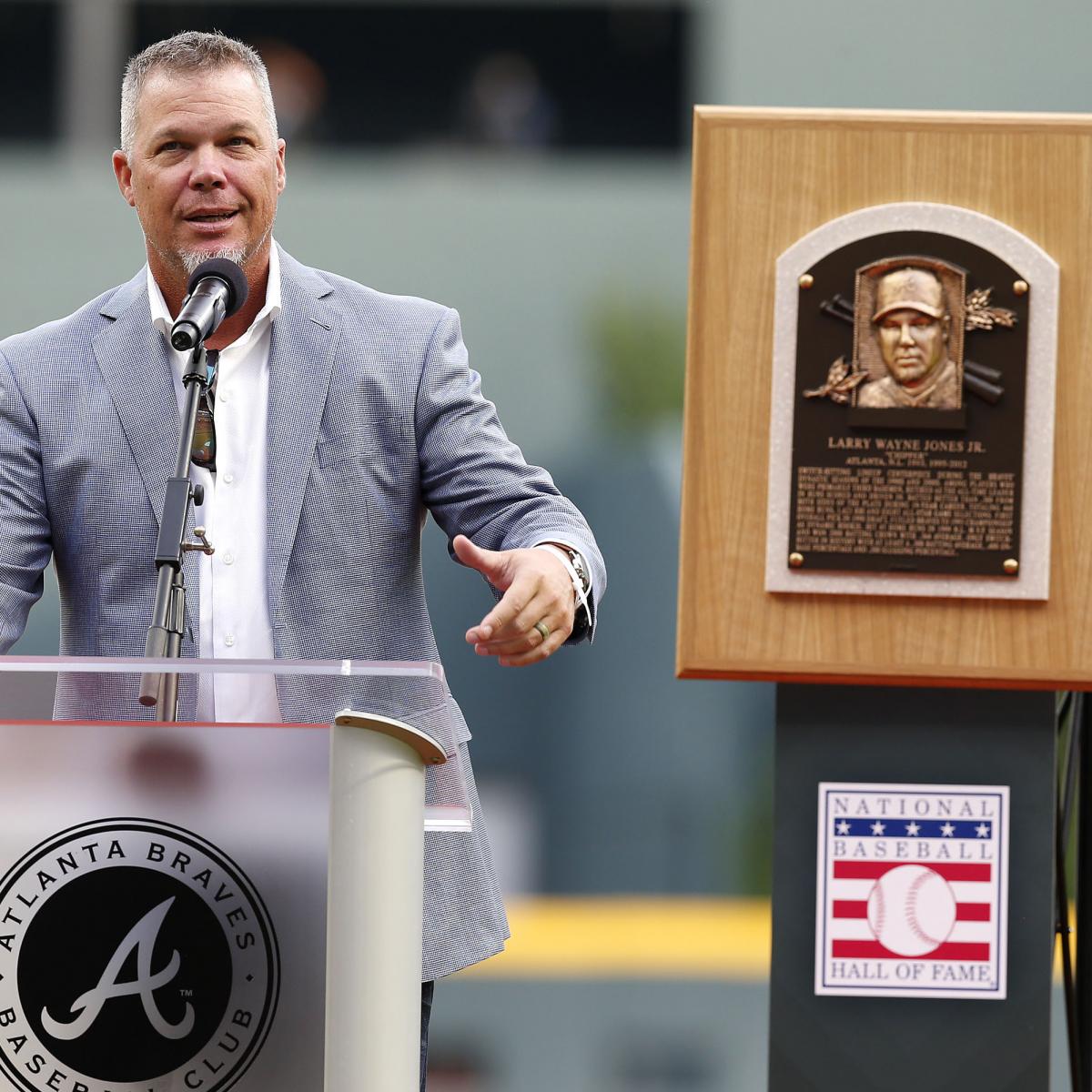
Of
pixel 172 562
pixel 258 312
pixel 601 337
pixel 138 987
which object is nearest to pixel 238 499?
pixel 258 312

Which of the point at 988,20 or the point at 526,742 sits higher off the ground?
the point at 988,20

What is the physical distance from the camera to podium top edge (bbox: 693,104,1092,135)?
1.78m

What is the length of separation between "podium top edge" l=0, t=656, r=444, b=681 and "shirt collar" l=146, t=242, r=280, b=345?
0.72 meters

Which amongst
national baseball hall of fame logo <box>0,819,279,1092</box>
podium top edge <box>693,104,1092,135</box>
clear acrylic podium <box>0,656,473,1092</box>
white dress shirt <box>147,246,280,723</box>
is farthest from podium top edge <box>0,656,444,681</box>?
podium top edge <box>693,104,1092,135</box>

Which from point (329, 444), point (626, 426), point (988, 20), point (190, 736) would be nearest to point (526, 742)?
point (626, 426)

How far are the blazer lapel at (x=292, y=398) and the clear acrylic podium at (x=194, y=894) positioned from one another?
1.81 feet

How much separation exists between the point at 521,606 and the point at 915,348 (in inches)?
15.7

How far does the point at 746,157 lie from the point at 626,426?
779cm

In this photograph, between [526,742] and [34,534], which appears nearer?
[34,534]

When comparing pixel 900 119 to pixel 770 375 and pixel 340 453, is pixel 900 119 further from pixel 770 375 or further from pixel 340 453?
pixel 340 453

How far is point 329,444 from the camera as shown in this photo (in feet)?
7.23

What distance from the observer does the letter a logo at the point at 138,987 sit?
154cm

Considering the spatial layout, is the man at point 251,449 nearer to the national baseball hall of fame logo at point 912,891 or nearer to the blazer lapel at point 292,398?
the blazer lapel at point 292,398

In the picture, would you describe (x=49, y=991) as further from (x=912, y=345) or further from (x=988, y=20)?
(x=988, y=20)
